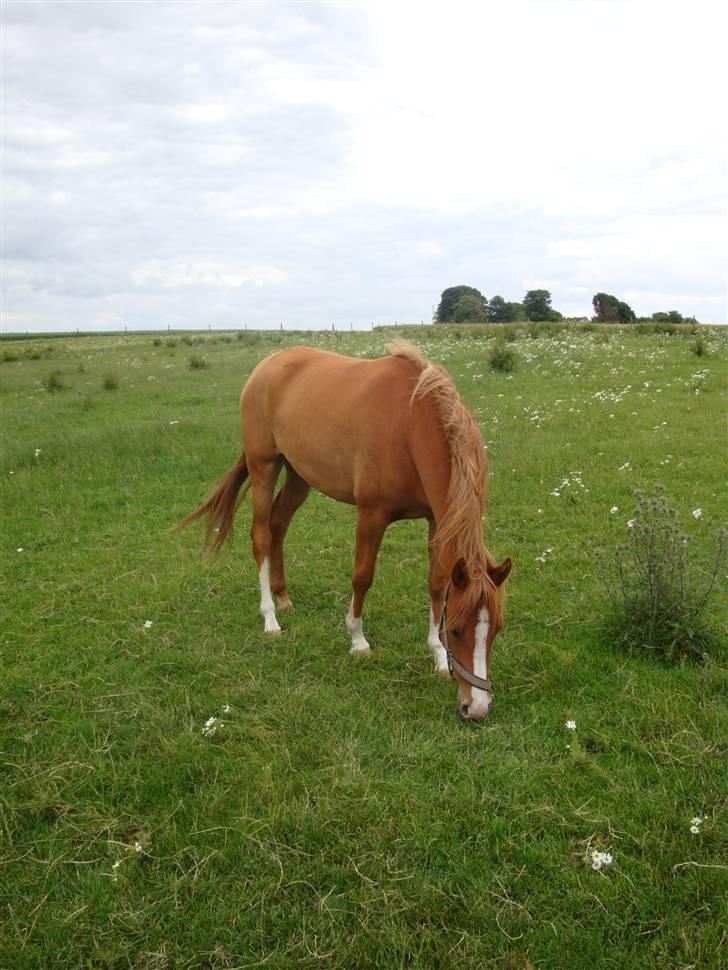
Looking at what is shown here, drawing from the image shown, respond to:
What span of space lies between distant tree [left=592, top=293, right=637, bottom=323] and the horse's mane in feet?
125

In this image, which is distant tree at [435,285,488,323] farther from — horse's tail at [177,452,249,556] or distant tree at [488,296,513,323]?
horse's tail at [177,452,249,556]

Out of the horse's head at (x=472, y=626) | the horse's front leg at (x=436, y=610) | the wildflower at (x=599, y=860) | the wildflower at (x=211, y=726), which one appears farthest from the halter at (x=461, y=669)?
the wildflower at (x=211, y=726)

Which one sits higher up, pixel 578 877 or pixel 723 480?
pixel 723 480

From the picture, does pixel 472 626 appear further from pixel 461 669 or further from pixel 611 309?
pixel 611 309

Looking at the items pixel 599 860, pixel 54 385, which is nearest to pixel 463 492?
pixel 599 860

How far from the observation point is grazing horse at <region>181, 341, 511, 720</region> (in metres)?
4.20

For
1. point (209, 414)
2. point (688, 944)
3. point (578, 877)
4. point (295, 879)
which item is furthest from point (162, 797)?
point (209, 414)

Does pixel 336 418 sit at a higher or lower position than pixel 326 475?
higher

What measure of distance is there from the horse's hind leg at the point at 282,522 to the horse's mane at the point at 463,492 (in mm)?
2243

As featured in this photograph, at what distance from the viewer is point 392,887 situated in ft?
10.5

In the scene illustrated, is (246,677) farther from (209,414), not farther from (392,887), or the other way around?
(209,414)

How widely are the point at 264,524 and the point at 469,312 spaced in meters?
43.3

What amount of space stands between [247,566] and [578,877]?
201 inches

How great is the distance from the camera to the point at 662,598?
5090 mm
